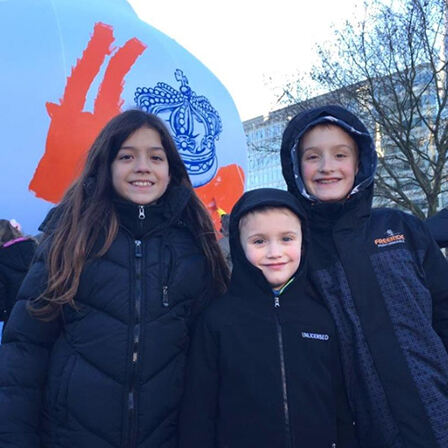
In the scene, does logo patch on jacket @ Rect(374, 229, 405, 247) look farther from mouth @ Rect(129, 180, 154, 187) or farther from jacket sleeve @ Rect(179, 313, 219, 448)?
mouth @ Rect(129, 180, 154, 187)

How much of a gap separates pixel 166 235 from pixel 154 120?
559mm

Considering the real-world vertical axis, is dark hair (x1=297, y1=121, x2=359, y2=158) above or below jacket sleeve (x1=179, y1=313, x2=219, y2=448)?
above

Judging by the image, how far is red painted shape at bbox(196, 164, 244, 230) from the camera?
21.1 ft

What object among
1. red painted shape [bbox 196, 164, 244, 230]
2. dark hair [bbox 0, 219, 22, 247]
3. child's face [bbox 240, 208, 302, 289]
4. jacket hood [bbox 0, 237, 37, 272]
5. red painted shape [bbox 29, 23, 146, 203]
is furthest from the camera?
red painted shape [bbox 196, 164, 244, 230]

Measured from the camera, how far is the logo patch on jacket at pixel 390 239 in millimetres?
2010

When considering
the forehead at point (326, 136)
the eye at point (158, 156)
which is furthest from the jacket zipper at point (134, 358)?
the forehead at point (326, 136)

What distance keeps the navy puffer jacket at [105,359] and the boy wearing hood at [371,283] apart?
64 centimetres

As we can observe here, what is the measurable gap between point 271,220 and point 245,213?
0.12m

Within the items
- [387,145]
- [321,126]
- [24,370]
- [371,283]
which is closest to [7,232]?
[24,370]

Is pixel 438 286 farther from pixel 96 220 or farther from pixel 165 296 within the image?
pixel 96 220

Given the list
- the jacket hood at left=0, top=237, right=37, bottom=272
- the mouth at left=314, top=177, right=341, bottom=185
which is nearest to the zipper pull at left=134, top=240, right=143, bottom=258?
the mouth at left=314, top=177, right=341, bottom=185

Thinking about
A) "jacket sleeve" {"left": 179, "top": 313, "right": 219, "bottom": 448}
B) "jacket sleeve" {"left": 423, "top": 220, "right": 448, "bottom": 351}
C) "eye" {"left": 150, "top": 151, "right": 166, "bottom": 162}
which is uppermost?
"eye" {"left": 150, "top": 151, "right": 166, "bottom": 162}

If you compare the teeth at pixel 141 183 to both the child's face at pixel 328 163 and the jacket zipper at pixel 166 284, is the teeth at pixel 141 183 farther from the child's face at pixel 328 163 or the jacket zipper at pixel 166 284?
the child's face at pixel 328 163

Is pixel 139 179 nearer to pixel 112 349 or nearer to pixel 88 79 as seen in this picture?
pixel 112 349
